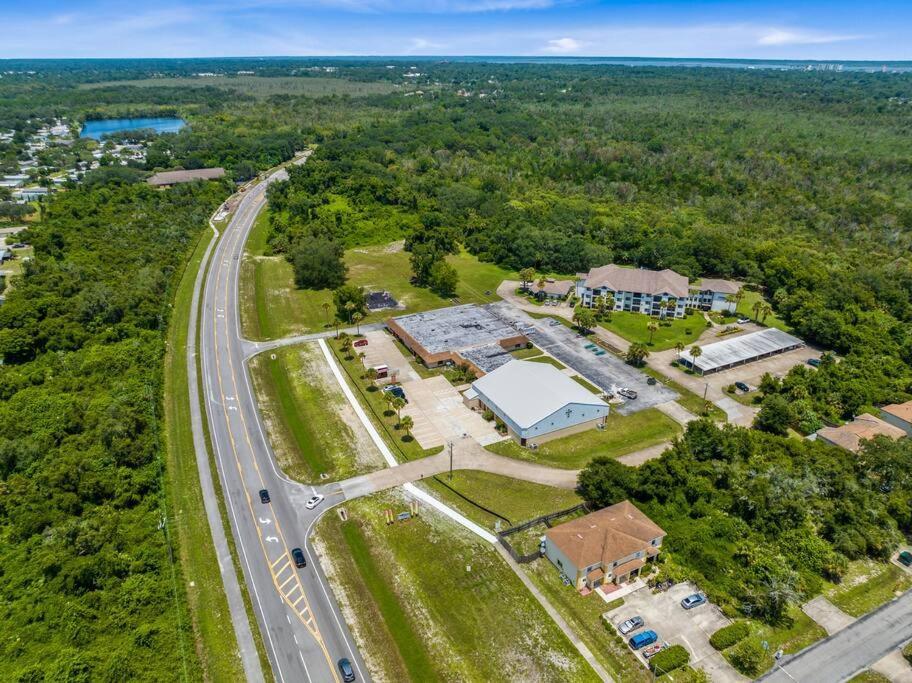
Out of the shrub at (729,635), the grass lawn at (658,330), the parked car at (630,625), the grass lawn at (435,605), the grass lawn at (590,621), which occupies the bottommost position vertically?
the grass lawn at (435,605)

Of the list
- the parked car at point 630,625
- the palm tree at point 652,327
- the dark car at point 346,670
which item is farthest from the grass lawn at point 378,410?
the palm tree at point 652,327

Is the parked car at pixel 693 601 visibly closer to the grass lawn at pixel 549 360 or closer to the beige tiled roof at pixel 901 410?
the beige tiled roof at pixel 901 410

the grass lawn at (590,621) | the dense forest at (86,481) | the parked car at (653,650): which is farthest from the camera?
the parked car at (653,650)

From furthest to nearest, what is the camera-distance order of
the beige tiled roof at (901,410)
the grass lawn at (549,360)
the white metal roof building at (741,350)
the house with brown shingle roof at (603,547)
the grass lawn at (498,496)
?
the grass lawn at (549,360) < the white metal roof building at (741,350) < the beige tiled roof at (901,410) < the grass lawn at (498,496) < the house with brown shingle roof at (603,547)

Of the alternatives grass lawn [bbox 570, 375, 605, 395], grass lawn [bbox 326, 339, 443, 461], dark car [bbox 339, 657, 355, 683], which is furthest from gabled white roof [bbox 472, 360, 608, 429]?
dark car [bbox 339, 657, 355, 683]

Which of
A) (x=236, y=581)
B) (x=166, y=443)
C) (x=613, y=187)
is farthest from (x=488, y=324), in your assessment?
(x=613, y=187)

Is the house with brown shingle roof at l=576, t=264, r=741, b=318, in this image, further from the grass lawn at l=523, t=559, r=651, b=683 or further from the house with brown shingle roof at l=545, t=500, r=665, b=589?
the grass lawn at l=523, t=559, r=651, b=683

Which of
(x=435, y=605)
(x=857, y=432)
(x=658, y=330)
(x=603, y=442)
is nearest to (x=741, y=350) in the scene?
(x=658, y=330)
